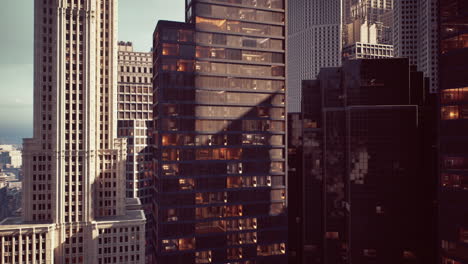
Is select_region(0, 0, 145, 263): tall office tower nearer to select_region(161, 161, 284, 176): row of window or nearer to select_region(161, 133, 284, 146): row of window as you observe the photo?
select_region(161, 161, 284, 176): row of window

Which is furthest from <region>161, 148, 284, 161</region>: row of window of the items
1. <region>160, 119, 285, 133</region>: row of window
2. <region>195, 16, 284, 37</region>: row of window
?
<region>195, 16, 284, 37</region>: row of window

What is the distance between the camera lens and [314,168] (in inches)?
5748

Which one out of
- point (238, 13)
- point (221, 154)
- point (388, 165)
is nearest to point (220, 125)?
point (221, 154)

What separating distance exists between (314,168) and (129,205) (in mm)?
87239

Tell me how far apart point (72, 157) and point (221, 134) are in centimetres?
6348

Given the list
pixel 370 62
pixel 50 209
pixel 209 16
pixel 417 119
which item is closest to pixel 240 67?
pixel 209 16

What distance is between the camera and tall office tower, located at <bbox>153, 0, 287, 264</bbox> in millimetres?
117312

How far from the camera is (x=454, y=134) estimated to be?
93.4m

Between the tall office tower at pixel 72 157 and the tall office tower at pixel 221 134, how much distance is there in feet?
117

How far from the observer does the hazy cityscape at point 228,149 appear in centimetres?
11850

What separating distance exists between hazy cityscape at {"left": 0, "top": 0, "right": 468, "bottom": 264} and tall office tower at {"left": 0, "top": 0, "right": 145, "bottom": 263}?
511 mm

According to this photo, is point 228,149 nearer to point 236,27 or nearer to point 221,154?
point 221,154

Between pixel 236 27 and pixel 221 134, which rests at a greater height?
pixel 236 27

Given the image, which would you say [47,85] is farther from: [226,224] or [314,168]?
[314,168]
